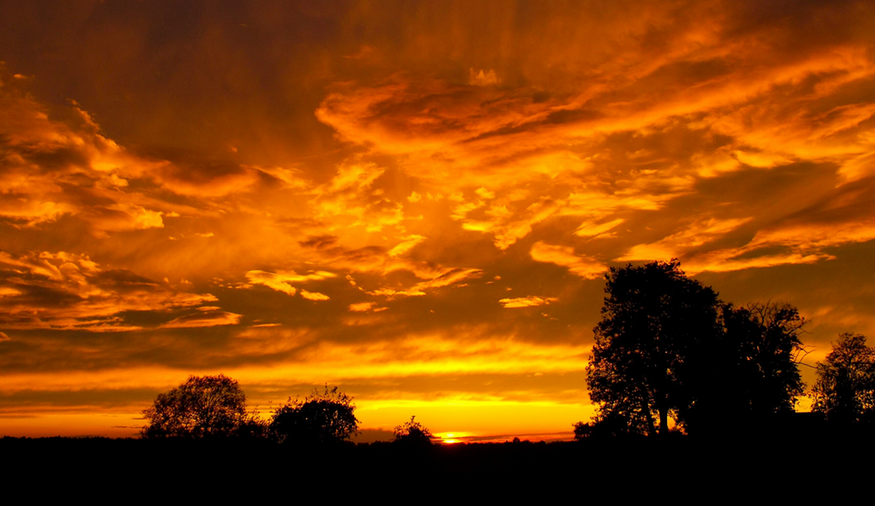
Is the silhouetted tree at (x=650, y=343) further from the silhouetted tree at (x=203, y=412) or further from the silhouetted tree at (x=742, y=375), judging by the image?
the silhouetted tree at (x=203, y=412)

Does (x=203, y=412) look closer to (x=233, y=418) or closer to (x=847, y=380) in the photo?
(x=233, y=418)

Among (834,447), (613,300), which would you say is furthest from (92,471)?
(834,447)

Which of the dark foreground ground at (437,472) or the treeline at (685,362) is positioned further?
the treeline at (685,362)

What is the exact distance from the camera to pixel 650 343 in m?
44.7

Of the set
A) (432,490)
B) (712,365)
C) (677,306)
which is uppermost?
(677,306)

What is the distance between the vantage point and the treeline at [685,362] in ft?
141

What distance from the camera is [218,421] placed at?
8888 centimetres

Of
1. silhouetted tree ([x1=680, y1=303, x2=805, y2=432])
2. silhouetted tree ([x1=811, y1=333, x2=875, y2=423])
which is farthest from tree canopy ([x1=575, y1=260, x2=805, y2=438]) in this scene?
silhouetted tree ([x1=811, y1=333, x2=875, y2=423])

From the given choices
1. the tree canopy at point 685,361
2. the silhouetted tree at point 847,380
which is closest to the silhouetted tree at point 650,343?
the tree canopy at point 685,361

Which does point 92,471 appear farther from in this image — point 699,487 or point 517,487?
point 699,487

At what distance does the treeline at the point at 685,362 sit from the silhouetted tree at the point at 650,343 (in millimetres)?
86

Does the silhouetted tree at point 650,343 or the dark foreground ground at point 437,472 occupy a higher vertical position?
the silhouetted tree at point 650,343

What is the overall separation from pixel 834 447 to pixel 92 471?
50636 mm

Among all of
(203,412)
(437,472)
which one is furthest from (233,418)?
(437,472)
